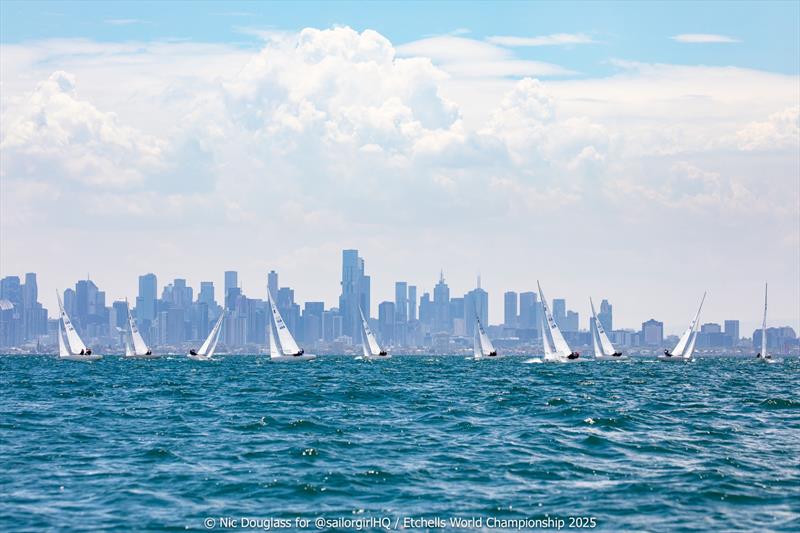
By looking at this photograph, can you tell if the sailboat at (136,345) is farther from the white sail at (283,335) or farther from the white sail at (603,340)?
the white sail at (603,340)

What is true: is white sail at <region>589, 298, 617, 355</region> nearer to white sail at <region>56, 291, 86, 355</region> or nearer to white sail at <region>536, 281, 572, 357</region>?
white sail at <region>536, 281, 572, 357</region>

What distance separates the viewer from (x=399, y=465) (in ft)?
110

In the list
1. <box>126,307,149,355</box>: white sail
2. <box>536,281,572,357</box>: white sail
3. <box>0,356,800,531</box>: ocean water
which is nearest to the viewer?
<box>0,356,800,531</box>: ocean water

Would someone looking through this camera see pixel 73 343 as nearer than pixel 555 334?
No

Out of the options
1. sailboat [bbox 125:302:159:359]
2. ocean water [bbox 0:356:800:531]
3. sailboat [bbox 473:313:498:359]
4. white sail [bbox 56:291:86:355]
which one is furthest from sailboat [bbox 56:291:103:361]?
ocean water [bbox 0:356:800:531]

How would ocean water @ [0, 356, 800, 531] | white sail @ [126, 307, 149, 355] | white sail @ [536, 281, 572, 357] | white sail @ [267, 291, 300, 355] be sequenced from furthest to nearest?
white sail @ [126, 307, 149, 355] < white sail @ [267, 291, 300, 355] < white sail @ [536, 281, 572, 357] < ocean water @ [0, 356, 800, 531]

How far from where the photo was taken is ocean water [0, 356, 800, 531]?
2627 cm

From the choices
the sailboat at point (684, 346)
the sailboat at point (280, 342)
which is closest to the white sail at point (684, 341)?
the sailboat at point (684, 346)

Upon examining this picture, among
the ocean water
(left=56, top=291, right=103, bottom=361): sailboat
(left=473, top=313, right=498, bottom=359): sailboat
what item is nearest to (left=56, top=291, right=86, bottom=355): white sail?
(left=56, top=291, right=103, bottom=361): sailboat

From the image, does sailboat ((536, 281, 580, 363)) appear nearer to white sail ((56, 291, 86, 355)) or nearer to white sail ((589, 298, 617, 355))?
white sail ((589, 298, 617, 355))

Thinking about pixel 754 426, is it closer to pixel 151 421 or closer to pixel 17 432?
pixel 151 421

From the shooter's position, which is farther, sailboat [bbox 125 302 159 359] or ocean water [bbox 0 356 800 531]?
sailboat [bbox 125 302 159 359]

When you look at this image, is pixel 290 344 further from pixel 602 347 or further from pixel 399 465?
pixel 399 465

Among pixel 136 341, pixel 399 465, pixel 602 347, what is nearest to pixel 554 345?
pixel 602 347
